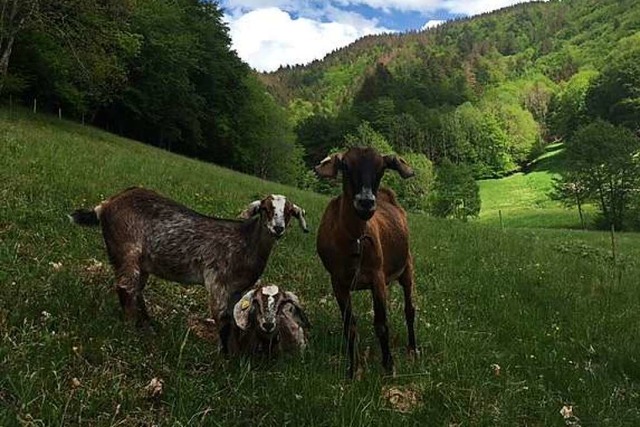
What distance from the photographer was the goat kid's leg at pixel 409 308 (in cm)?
725

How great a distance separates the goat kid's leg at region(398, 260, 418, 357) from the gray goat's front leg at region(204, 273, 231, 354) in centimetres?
230

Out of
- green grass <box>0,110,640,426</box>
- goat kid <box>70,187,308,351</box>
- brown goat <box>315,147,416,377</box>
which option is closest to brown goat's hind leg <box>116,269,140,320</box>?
goat kid <box>70,187,308,351</box>

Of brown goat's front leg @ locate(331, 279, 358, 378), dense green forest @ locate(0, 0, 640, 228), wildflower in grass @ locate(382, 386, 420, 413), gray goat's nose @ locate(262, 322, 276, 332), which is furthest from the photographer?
dense green forest @ locate(0, 0, 640, 228)

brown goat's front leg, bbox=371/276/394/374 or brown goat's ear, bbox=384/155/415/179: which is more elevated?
brown goat's ear, bbox=384/155/415/179

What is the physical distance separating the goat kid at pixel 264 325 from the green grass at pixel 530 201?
59040 millimetres

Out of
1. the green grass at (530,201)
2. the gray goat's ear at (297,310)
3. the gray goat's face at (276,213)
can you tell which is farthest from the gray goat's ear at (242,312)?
the green grass at (530,201)

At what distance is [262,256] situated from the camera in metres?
6.53

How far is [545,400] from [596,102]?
5684 inches

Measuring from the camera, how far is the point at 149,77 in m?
55.0

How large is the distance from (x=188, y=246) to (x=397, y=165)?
8.06 ft

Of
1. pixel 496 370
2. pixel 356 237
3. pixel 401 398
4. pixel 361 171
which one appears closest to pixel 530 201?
pixel 496 370

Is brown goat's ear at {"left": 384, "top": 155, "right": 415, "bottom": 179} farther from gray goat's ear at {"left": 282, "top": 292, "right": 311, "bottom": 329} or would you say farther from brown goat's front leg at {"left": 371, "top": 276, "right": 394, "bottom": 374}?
gray goat's ear at {"left": 282, "top": 292, "right": 311, "bottom": 329}

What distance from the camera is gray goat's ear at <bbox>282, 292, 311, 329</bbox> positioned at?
250 inches

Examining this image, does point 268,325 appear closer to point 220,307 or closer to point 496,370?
point 220,307
